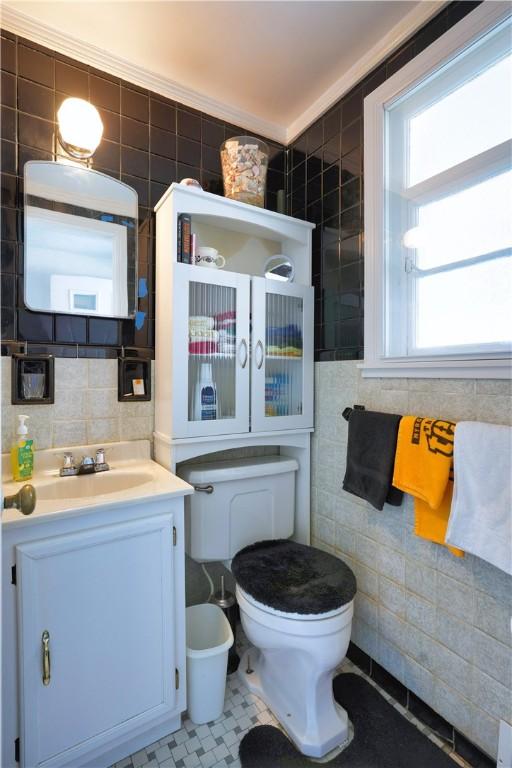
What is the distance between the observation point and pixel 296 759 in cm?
116

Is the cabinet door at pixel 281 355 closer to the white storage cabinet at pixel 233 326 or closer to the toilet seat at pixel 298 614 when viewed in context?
the white storage cabinet at pixel 233 326

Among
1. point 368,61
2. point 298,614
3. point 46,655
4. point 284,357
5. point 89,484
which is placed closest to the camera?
point 46,655

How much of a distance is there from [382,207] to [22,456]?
1601mm

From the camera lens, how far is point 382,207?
1.45m

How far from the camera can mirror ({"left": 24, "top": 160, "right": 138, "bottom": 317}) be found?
140 cm

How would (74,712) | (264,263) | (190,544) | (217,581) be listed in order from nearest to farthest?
1. (74,712)
2. (190,544)
3. (217,581)
4. (264,263)

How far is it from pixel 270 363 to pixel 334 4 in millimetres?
1320

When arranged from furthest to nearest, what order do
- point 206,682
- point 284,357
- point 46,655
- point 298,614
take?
point 284,357 → point 206,682 → point 298,614 → point 46,655

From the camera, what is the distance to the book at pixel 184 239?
1474mm

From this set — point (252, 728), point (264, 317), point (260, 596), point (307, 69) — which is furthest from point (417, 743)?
point (307, 69)

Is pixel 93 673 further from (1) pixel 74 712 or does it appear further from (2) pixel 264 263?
(2) pixel 264 263

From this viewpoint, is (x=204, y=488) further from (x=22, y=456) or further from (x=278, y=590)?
(x=22, y=456)

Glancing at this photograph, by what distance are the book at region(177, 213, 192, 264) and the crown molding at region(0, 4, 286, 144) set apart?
665mm

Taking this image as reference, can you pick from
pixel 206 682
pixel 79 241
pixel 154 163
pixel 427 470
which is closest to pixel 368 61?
pixel 154 163
